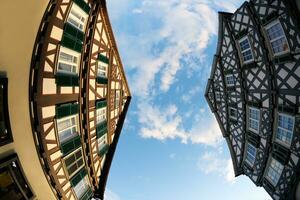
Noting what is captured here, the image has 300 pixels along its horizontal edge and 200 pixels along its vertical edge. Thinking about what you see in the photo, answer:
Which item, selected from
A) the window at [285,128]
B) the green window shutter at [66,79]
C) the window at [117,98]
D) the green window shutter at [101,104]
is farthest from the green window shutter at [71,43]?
the window at [285,128]

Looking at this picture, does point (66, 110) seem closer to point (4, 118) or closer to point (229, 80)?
point (4, 118)

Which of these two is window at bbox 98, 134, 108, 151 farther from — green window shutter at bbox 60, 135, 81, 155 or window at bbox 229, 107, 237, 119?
window at bbox 229, 107, 237, 119

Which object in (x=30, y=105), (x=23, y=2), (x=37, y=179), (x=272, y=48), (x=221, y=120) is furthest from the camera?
(x=221, y=120)

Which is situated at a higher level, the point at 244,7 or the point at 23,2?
the point at 244,7

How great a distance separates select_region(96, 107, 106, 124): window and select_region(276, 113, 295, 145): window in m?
12.0

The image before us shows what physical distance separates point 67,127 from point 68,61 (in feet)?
11.7

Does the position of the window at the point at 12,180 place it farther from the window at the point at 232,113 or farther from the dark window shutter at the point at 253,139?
the window at the point at 232,113

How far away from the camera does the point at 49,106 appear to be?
34.2 ft

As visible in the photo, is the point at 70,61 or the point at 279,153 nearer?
the point at 70,61

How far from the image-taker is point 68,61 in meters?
11.8

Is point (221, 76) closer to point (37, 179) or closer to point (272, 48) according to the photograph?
point (272, 48)

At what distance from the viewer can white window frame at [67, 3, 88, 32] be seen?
11.6 meters

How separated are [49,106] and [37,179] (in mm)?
3417

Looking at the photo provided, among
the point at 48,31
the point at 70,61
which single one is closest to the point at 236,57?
the point at 70,61
